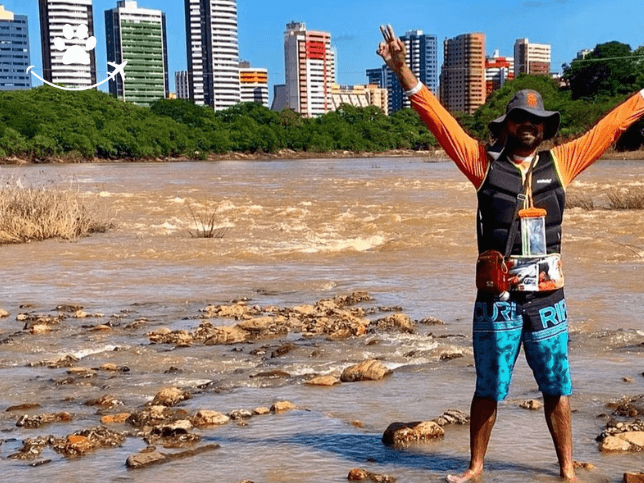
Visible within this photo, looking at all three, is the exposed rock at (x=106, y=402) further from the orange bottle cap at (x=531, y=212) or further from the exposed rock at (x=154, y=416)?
the orange bottle cap at (x=531, y=212)

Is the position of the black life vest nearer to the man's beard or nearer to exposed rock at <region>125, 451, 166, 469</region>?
the man's beard

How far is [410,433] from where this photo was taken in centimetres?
504

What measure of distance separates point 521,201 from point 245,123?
391 feet

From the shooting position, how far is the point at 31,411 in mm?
5805

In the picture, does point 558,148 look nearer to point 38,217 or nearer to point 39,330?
point 39,330

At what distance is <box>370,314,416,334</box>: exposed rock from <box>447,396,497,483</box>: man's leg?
145 inches

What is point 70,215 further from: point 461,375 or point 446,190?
point 446,190

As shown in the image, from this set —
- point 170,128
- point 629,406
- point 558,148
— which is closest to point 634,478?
Answer: point 629,406

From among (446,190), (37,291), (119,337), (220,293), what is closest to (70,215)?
(37,291)

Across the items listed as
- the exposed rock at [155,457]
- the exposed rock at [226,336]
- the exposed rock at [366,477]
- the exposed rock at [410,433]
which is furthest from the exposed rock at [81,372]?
the exposed rock at [366,477]

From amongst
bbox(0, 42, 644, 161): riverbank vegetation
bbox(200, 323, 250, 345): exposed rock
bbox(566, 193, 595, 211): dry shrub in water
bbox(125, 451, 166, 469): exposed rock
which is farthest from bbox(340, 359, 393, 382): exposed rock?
bbox(0, 42, 644, 161): riverbank vegetation

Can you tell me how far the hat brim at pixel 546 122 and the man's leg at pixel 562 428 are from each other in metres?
1.12

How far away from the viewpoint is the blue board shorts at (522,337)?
418cm

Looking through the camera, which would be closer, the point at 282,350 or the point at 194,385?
the point at 194,385
